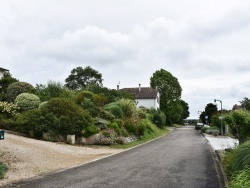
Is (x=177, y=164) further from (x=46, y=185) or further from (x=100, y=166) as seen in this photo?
(x=46, y=185)

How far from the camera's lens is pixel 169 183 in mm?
8766

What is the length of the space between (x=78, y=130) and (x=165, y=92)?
54.0 m

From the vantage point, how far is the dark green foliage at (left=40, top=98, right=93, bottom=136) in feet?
60.2

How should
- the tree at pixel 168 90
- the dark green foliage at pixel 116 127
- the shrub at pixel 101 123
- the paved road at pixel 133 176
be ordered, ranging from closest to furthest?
1. the paved road at pixel 133 176
2. the shrub at pixel 101 123
3. the dark green foliage at pixel 116 127
4. the tree at pixel 168 90

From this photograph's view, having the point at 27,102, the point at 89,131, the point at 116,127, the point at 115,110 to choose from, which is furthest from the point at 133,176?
the point at 115,110

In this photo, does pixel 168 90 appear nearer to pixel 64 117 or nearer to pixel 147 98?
pixel 147 98

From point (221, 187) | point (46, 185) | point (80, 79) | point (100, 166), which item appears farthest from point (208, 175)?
point (80, 79)

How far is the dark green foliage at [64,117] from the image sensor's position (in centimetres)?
1834

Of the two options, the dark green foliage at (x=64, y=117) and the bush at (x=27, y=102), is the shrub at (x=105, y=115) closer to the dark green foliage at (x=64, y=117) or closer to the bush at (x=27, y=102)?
the dark green foliage at (x=64, y=117)

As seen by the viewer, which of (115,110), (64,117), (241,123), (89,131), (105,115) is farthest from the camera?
(115,110)

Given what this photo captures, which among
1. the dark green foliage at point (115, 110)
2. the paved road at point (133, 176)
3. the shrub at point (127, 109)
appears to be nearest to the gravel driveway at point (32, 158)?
the paved road at point (133, 176)

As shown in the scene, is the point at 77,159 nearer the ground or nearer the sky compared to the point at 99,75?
nearer the ground

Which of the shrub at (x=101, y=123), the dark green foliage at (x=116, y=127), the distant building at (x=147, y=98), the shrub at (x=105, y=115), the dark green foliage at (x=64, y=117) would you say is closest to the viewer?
the dark green foliage at (x=64, y=117)

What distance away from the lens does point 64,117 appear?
18.5m
